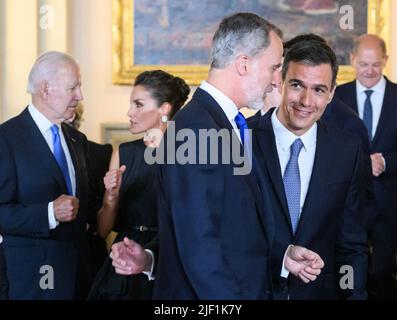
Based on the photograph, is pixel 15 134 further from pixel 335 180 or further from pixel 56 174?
pixel 335 180

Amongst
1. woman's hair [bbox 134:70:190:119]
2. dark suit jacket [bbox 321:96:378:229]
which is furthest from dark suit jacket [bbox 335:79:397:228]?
woman's hair [bbox 134:70:190:119]

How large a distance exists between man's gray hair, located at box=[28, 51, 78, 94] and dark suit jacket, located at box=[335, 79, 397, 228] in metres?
2.46

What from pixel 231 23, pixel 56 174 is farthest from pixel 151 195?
pixel 231 23

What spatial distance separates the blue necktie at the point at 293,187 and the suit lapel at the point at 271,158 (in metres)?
0.05

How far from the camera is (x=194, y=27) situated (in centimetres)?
720

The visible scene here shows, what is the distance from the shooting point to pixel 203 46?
7176mm

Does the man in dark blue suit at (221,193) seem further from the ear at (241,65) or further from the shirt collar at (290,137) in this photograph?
the shirt collar at (290,137)

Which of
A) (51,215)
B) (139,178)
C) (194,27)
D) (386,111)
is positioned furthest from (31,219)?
(194,27)

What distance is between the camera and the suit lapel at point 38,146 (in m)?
4.18

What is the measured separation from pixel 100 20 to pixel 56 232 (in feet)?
11.1

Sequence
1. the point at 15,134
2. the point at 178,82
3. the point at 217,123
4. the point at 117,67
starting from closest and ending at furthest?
the point at 217,123 → the point at 15,134 → the point at 178,82 → the point at 117,67

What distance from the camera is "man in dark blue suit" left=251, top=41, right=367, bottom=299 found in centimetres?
355

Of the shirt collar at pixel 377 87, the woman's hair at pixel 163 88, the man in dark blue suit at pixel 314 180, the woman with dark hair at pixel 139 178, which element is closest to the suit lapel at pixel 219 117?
the man in dark blue suit at pixel 314 180

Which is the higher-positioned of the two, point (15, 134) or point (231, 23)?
point (231, 23)
